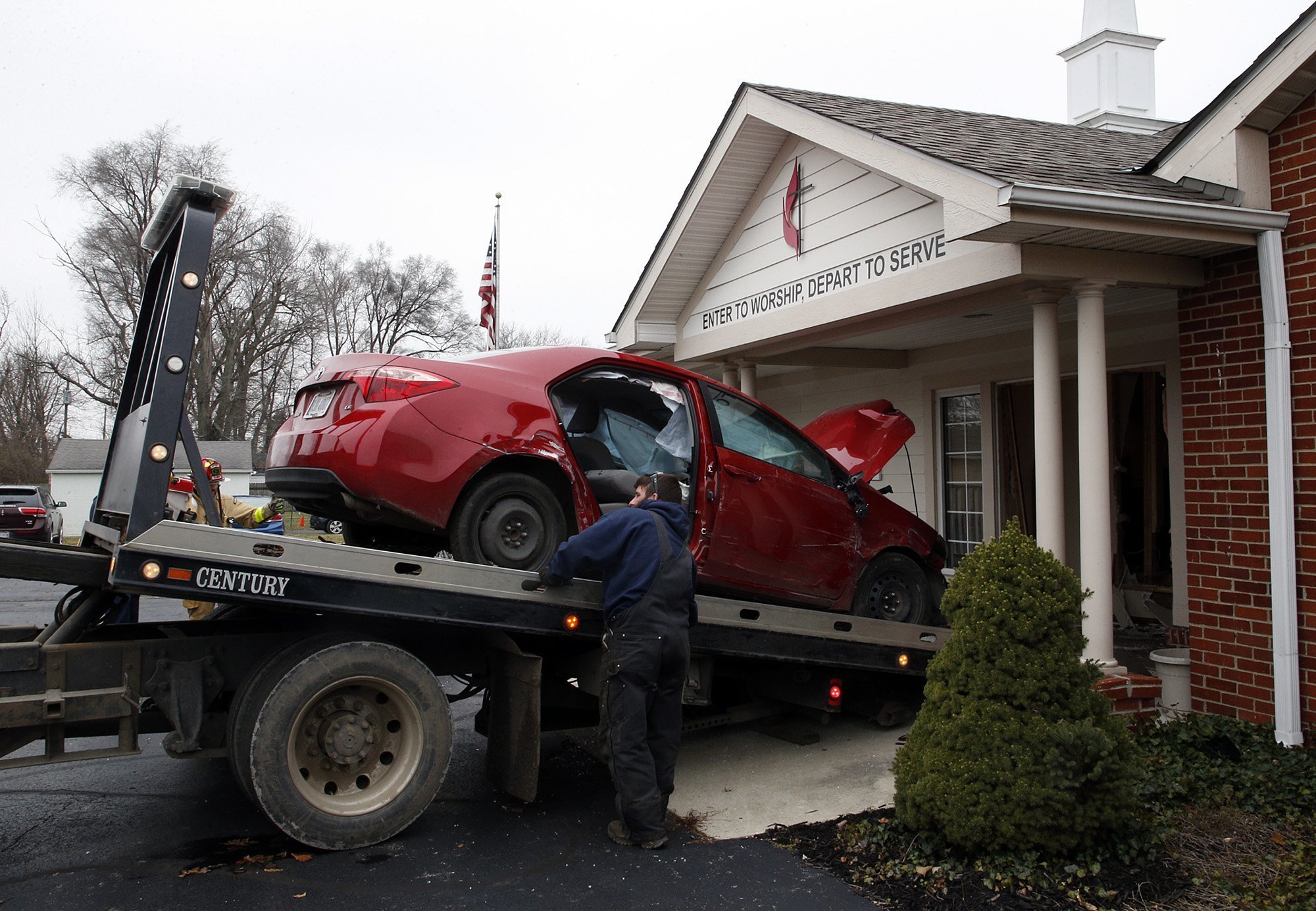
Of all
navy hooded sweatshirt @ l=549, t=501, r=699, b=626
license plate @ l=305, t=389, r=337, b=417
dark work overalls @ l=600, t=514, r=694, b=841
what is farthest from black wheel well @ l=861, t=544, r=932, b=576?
license plate @ l=305, t=389, r=337, b=417

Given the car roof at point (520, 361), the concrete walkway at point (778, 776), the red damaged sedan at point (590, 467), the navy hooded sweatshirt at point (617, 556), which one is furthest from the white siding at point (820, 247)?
the concrete walkway at point (778, 776)

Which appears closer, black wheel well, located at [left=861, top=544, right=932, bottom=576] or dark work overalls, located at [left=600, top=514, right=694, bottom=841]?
dark work overalls, located at [left=600, top=514, right=694, bottom=841]

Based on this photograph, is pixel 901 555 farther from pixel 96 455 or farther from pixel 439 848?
pixel 96 455

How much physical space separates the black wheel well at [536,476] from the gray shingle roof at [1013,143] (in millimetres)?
2795

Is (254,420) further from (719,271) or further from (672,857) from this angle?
(672,857)

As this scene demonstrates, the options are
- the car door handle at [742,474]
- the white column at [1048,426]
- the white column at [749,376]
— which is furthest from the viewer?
the white column at [749,376]

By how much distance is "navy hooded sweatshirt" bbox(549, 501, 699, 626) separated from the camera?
179 inches

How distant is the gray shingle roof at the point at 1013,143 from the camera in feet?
18.4

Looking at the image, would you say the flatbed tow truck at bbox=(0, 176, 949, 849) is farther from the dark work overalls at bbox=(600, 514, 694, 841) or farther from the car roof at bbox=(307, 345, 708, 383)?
the car roof at bbox=(307, 345, 708, 383)

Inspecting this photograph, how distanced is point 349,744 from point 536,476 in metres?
1.48

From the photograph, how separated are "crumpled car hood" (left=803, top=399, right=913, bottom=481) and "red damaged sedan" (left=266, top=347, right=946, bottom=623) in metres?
0.01

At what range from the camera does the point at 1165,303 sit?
292 inches

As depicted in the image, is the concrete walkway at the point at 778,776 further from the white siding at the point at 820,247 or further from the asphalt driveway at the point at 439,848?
the white siding at the point at 820,247

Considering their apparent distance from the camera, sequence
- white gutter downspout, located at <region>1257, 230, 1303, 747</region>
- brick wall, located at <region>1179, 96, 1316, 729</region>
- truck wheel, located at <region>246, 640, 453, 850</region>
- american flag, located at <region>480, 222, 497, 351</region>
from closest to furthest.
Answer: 1. truck wheel, located at <region>246, 640, 453, 850</region>
2. white gutter downspout, located at <region>1257, 230, 1303, 747</region>
3. brick wall, located at <region>1179, 96, 1316, 729</region>
4. american flag, located at <region>480, 222, 497, 351</region>
